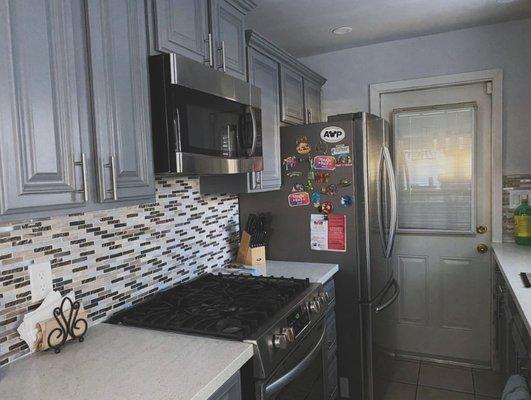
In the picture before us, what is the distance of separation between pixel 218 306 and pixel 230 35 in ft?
4.03

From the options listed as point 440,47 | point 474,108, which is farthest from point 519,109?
point 440,47

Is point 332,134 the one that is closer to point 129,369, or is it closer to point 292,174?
point 292,174

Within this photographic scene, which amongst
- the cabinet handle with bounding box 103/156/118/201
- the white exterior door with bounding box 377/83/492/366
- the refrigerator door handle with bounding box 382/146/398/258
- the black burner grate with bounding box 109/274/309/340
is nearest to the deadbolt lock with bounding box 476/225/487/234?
the white exterior door with bounding box 377/83/492/366

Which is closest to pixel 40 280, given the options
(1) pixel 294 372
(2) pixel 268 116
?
(1) pixel 294 372

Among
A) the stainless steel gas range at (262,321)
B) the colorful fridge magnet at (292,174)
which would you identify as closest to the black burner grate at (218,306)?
the stainless steel gas range at (262,321)

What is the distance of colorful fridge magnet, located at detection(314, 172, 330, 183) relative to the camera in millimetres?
2395

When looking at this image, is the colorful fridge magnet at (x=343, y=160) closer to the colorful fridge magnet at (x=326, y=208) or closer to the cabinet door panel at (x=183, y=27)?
the colorful fridge magnet at (x=326, y=208)

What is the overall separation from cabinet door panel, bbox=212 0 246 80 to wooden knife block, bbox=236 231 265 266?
0.97 m

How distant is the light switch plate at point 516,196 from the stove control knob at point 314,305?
5.84 feet

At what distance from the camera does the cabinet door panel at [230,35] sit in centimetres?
178

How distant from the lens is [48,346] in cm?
132

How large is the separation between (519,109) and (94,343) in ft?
9.52

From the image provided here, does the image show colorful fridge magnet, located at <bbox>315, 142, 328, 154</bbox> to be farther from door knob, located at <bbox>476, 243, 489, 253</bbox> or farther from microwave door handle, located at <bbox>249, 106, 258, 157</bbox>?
door knob, located at <bbox>476, 243, 489, 253</bbox>

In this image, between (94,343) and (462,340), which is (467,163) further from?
(94,343)
